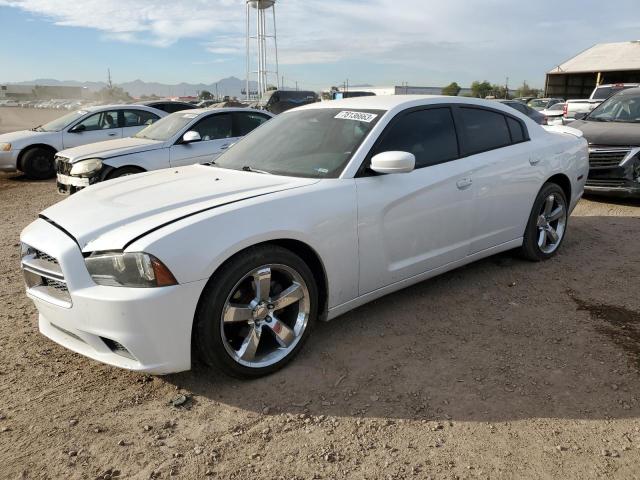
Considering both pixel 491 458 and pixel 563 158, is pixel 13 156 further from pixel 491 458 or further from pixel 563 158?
pixel 491 458

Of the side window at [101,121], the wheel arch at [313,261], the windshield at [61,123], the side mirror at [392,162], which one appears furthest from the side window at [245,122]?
the wheel arch at [313,261]

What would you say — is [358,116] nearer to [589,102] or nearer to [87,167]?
[87,167]

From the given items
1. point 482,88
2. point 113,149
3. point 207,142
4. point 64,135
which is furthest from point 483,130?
point 482,88

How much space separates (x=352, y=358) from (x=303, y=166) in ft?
4.33

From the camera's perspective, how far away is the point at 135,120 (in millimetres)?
11352

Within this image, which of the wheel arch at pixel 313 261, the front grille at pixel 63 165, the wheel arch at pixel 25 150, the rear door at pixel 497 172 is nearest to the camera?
the wheel arch at pixel 313 261

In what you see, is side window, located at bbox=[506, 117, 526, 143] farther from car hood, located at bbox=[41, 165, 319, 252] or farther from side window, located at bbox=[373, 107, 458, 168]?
A: car hood, located at bbox=[41, 165, 319, 252]

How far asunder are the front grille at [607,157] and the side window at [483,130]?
11.6ft

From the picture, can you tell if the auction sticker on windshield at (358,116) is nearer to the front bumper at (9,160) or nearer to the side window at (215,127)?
the side window at (215,127)

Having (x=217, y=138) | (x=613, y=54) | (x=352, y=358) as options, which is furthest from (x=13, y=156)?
(x=613, y=54)

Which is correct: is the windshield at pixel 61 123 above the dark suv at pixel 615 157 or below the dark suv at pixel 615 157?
above

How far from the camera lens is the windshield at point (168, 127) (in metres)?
8.05

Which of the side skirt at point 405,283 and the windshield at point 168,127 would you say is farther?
the windshield at point 168,127

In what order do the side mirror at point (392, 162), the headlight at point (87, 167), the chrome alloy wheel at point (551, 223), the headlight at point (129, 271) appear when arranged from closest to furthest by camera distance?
the headlight at point (129, 271) < the side mirror at point (392, 162) < the chrome alloy wheel at point (551, 223) < the headlight at point (87, 167)
